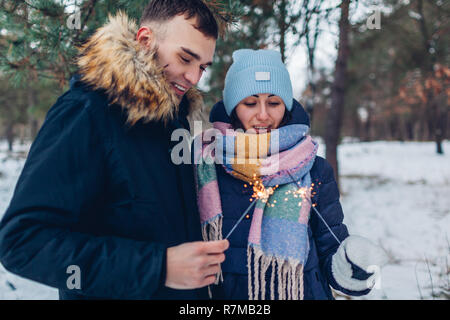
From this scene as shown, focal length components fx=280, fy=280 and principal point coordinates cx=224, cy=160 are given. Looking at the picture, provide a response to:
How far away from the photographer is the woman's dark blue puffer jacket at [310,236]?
138 centimetres

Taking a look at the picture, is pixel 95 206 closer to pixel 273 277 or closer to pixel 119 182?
pixel 119 182

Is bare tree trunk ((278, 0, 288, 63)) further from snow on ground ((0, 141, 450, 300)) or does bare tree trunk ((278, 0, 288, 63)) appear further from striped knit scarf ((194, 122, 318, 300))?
snow on ground ((0, 141, 450, 300))

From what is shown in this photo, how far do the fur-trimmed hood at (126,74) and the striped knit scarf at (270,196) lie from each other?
46 centimetres

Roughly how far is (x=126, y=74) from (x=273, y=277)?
1.15m

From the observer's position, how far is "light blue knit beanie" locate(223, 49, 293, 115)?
1.61 metres

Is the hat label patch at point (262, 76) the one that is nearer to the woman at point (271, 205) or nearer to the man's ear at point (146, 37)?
the woman at point (271, 205)

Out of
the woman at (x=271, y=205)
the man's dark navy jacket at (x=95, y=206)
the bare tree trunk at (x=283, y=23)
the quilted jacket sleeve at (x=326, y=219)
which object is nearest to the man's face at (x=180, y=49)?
the man's dark navy jacket at (x=95, y=206)

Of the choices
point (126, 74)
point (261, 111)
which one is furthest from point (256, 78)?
point (126, 74)

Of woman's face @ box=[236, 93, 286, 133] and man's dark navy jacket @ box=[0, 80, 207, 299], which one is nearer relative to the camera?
man's dark navy jacket @ box=[0, 80, 207, 299]

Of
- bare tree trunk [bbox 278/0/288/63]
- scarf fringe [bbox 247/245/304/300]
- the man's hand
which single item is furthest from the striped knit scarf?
bare tree trunk [bbox 278/0/288/63]

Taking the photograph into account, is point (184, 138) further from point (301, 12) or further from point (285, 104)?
point (301, 12)

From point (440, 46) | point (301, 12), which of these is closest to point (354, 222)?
point (301, 12)

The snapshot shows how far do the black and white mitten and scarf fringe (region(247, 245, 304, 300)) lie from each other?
0.60 feet

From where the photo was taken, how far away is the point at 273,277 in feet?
4.61
